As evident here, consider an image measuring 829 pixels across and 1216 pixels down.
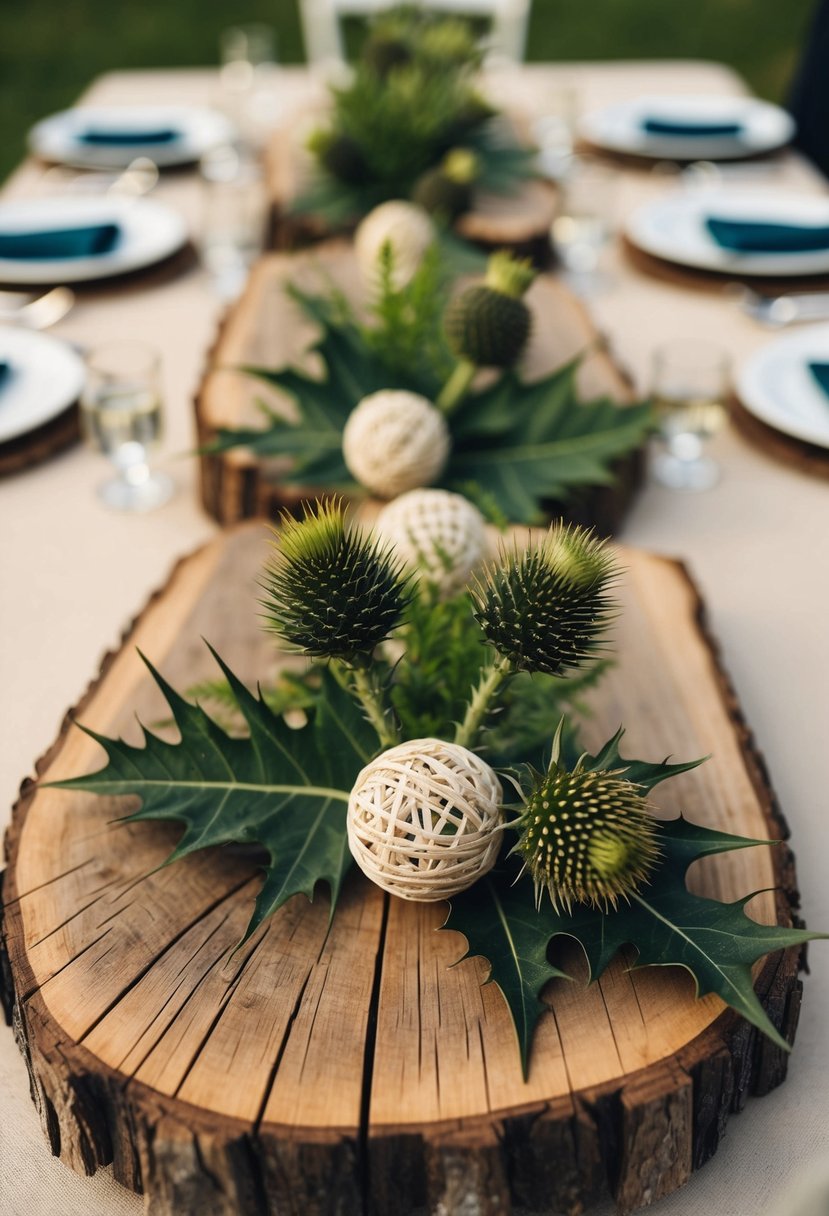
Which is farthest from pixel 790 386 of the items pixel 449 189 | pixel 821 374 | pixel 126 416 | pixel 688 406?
pixel 126 416

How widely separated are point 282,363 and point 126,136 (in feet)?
3.33

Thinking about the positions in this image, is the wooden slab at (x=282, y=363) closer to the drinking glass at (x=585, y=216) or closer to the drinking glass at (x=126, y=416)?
the drinking glass at (x=126, y=416)

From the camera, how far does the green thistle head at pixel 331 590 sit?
27.3 inches

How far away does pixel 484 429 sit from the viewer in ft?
4.04

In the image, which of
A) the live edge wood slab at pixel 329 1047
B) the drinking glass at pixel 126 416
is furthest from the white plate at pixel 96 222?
the live edge wood slab at pixel 329 1047

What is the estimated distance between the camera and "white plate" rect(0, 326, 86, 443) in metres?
1.39

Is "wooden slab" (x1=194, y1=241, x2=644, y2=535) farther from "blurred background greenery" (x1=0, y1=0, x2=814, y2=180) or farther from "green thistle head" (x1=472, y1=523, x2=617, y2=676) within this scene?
"blurred background greenery" (x1=0, y1=0, x2=814, y2=180)

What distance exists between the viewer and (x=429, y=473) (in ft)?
3.85

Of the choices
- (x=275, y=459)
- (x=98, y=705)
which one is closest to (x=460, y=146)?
(x=275, y=459)

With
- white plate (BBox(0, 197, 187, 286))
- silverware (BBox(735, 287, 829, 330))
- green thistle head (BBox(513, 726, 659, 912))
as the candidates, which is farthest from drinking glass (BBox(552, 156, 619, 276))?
green thistle head (BBox(513, 726, 659, 912))

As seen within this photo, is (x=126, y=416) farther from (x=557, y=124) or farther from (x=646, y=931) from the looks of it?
(x=557, y=124)

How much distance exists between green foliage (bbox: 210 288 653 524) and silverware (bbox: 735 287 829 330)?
0.56 metres

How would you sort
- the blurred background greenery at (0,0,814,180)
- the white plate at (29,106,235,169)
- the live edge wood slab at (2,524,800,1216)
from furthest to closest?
the blurred background greenery at (0,0,814,180) < the white plate at (29,106,235,169) < the live edge wood slab at (2,524,800,1216)

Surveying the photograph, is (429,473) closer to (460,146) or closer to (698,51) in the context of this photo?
(460,146)
